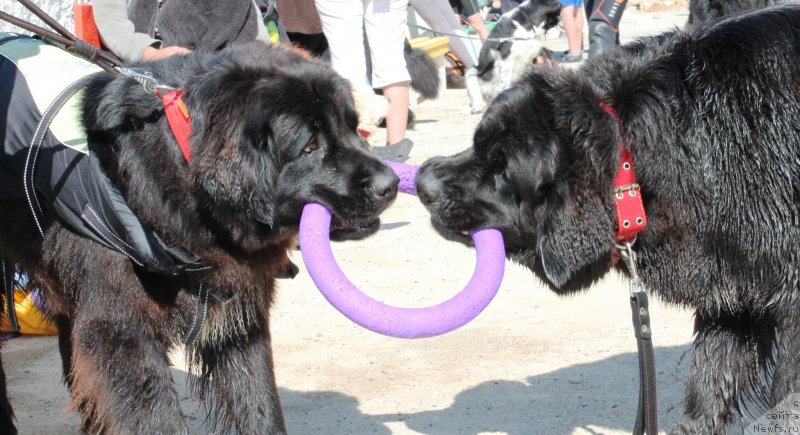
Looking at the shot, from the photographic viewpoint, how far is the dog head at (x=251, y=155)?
2781mm

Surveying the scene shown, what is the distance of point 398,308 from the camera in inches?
110

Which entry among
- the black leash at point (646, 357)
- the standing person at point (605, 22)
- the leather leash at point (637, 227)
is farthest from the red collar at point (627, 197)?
A: the standing person at point (605, 22)

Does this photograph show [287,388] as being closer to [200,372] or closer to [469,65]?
[200,372]

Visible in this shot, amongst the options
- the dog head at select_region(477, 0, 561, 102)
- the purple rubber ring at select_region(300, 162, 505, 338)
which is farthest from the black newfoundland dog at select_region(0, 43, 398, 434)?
the dog head at select_region(477, 0, 561, 102)

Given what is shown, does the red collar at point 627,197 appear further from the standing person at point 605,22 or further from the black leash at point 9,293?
the standing person at point 605,22

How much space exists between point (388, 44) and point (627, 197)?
3683 mm

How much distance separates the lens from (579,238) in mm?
2695

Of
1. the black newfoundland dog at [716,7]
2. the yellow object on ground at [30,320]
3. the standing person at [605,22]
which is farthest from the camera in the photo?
the standing person at [605,22]

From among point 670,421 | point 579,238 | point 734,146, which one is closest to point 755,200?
point 734,146

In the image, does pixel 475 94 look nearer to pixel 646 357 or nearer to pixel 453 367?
pixel 453 367

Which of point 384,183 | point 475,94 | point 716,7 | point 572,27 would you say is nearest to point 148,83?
point 384,183

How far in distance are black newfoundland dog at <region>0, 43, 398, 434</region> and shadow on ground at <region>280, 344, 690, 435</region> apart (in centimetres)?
88

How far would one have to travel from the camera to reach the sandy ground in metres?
3.67

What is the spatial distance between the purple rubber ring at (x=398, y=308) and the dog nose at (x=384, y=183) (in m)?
0.18
